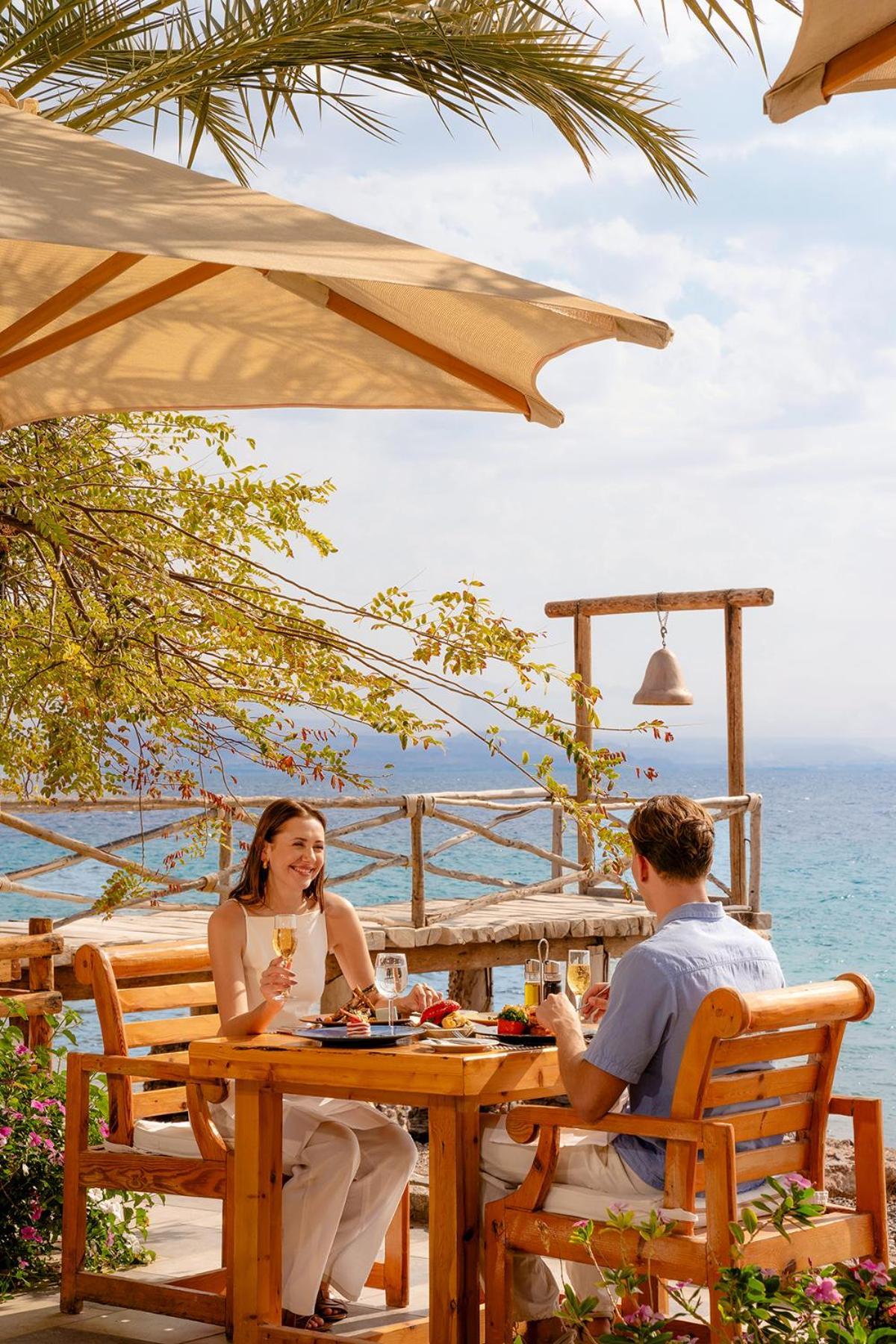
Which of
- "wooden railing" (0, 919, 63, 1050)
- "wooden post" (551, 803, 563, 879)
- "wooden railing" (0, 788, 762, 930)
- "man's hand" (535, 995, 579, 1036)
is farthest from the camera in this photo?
"wooden post" (551, 803, 563, 879)

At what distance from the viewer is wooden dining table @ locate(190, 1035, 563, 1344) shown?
3.31m

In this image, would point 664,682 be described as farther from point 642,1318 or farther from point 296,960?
point 642,1318

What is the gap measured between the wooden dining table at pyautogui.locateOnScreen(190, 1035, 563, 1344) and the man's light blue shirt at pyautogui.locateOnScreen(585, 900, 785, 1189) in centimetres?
30

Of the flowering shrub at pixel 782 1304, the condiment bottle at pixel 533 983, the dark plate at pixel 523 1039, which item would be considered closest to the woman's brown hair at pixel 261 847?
the condiment bottle at pixel 533 983

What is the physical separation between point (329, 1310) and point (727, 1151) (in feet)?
4.80

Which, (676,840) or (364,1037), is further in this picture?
(364,1037)

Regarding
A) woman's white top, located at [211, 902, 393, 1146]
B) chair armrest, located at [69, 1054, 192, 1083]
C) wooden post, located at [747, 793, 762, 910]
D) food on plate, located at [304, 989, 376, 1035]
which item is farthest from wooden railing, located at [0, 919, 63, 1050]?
wooden post, located at [747, 793, 762, 910]

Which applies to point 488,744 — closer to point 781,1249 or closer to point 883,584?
point 781,1249

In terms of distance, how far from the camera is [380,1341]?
3568mm

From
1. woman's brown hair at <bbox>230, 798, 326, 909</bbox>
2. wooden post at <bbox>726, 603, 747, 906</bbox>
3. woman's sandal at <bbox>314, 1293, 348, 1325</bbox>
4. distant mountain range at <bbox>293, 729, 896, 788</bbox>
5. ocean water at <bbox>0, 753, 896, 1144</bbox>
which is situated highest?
distant mountain range at <bbox>293, 729, 896, 788</bbox>

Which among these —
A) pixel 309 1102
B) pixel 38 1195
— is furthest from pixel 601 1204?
pixel 38 1195

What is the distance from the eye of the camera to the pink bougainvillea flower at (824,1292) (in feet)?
7.72

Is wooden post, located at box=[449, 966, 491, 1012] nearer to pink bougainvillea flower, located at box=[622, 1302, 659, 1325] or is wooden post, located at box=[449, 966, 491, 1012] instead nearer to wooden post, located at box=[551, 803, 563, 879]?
wooden post, located at box=[551, 803, 563, 879]

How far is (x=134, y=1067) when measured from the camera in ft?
12.9
